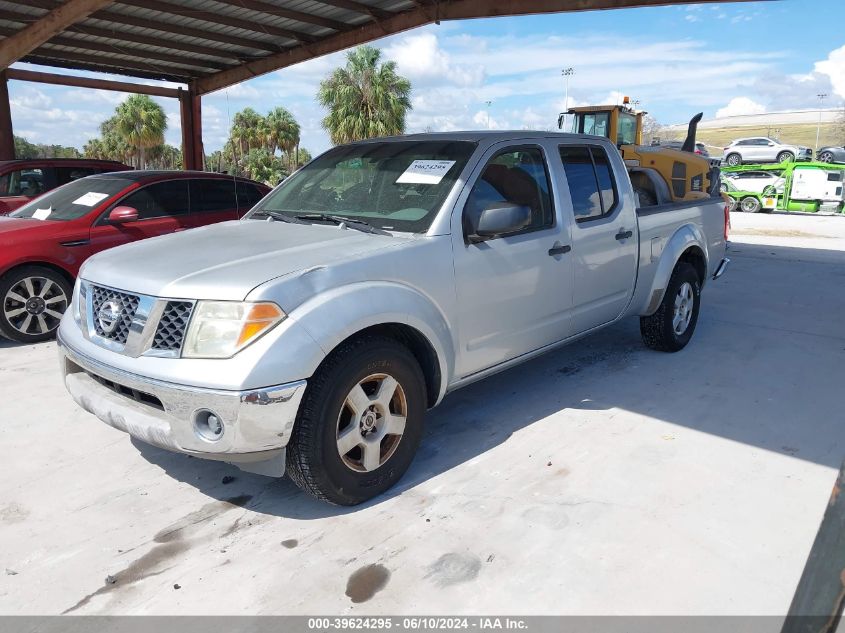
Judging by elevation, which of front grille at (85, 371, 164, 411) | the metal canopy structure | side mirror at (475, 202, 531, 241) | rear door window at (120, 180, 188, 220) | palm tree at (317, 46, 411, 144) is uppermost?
palm tree at (317, 46, 411, 144)

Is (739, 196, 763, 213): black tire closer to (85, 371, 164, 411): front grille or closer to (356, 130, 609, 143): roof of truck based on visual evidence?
(356, 130, 609, 143): roof of truck

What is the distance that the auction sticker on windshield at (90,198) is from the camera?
262 inches

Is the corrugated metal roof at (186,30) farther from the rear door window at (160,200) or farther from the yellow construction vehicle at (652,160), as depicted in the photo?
the yellow construction vehicle at (652,160)

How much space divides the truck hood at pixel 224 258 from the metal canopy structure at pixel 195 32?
6.84 meters

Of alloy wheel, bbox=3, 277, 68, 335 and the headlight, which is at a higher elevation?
the headlight

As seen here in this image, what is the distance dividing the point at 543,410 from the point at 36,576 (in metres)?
3.00

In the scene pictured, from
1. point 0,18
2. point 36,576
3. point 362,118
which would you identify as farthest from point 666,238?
point 362,118

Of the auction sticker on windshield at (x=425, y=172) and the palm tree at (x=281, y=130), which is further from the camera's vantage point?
the palm tree at (x=281, y=130)

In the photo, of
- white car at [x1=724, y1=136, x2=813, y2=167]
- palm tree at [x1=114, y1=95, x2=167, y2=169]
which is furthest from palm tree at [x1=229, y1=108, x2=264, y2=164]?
white car at [x1=724, y1=136, x2=813, y2=167]

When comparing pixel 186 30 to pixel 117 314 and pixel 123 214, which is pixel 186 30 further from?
pixel 117 314

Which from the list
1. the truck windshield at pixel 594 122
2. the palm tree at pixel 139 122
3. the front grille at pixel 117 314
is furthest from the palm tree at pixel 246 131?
the front grille at pixel 117 314

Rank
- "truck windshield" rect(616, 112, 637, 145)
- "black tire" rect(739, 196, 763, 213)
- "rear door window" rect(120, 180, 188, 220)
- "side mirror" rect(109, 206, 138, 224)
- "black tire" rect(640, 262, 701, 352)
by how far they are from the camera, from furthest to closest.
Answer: "black tire" rect(739, 196, 763, 213) < "truck windshield" rect(616, 112, 637, 145) < "rear door window" rect(120, 180, 188, 220) < "side mirror" rect(109, 206, 138, 224) < "black tire" rect(640, 262, 701, 352)

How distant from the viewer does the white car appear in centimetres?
3450

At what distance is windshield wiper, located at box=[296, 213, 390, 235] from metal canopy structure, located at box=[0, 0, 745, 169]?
21.4 ft
